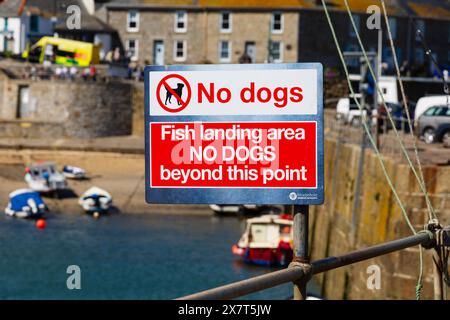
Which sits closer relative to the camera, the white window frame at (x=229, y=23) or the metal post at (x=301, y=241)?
the metal post at (x=301, y=241)

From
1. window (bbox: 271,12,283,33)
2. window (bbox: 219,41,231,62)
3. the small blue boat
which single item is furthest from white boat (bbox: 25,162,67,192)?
window (bbox: 271,12,283,33)

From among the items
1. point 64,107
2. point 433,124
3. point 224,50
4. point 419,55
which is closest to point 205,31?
point 224,50

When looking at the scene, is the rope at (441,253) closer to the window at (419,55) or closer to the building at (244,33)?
the building at (244,33)

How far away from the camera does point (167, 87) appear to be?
6219 mm

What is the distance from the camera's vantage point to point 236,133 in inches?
242

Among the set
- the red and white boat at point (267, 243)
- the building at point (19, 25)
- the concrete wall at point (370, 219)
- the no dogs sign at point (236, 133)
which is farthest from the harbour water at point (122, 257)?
the no dogs sign at point (236, 133)

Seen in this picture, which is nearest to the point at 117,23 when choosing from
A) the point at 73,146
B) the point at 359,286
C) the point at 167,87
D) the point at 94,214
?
the point at 73,146

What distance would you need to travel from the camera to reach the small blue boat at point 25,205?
48750mm

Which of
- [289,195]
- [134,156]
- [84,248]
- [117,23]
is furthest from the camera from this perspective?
[117,23]

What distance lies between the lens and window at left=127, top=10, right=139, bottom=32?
7312 centimetres

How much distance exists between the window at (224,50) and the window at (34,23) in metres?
11.5

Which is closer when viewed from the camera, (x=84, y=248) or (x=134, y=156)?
(x=84, y=248)

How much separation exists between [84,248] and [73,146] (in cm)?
2218
